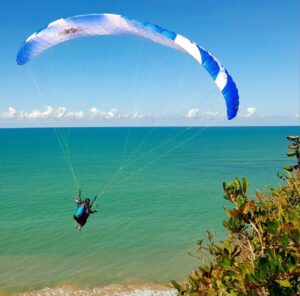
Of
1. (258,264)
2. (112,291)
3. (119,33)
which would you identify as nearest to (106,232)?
(112,291)

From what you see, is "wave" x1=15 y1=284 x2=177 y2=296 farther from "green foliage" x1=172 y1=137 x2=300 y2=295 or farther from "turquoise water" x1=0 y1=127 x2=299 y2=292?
"green foliage" x1=172 y1=137 x2=300 y2=295

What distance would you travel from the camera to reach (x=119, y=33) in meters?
12.9

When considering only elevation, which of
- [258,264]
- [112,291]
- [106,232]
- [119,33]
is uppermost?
[119,33]

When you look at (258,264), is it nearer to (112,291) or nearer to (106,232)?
(112,291)

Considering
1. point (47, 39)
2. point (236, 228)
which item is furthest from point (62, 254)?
point (236, 228)

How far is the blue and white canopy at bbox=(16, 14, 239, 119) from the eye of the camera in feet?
37.2

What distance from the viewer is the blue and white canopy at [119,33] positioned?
37.2 feet

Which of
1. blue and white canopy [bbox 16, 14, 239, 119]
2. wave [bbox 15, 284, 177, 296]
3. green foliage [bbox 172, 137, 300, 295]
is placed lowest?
wave [bbox 15, 284, 177, 296]

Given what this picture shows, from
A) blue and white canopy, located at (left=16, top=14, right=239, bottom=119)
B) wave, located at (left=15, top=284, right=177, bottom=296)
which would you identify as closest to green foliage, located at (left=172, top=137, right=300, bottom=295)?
blue and white canopy, located at (left=16, top=14, right=239, bottom=119)

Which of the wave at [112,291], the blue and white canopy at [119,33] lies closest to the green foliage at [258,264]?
the blue and white canopy at [119,33]

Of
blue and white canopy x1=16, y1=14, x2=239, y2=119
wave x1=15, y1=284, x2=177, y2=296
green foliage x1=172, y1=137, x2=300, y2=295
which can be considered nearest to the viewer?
green foliage x1=172, y1=137, x2=300, y2=295

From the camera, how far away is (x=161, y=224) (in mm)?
28734

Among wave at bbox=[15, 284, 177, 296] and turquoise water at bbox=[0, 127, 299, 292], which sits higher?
turquoise water at bbox=[0, 127, 299, 292]

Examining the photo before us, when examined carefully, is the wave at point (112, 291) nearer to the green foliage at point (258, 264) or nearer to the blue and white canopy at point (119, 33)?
the blue and white canopy at point (119, 33)
